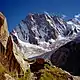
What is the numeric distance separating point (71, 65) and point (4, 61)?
148940 millimetres

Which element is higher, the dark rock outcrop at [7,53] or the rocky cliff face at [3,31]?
the rocky cliff face at [3,31]

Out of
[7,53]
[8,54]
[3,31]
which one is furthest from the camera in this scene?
[3,31]

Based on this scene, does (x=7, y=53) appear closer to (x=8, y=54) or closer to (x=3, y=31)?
(x=8, y=54)

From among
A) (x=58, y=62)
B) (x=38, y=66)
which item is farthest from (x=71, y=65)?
(x=38, y=66)

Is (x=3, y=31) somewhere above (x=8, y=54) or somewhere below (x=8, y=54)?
above

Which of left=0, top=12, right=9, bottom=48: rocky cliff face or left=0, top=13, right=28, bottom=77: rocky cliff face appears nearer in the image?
left=0, top=13, right=28, bottom=77: rocky cliff face

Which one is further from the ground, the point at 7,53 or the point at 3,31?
the point at 3,31

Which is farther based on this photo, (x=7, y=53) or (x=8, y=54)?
(x=8, y=54)

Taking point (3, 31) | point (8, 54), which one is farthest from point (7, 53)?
point (3, 31)

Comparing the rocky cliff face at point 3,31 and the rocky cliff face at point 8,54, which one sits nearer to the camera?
the rocky cliff face at point 8,54

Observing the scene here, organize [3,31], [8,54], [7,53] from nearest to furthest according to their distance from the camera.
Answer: [7,53] < [8,54] < [3,31]

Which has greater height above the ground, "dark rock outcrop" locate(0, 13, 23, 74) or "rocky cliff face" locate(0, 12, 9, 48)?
"rocky cliff face" locate(0, 12, 9, 48)

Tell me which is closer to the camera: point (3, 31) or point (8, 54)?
point (8, 54)

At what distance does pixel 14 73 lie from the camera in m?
33.2
